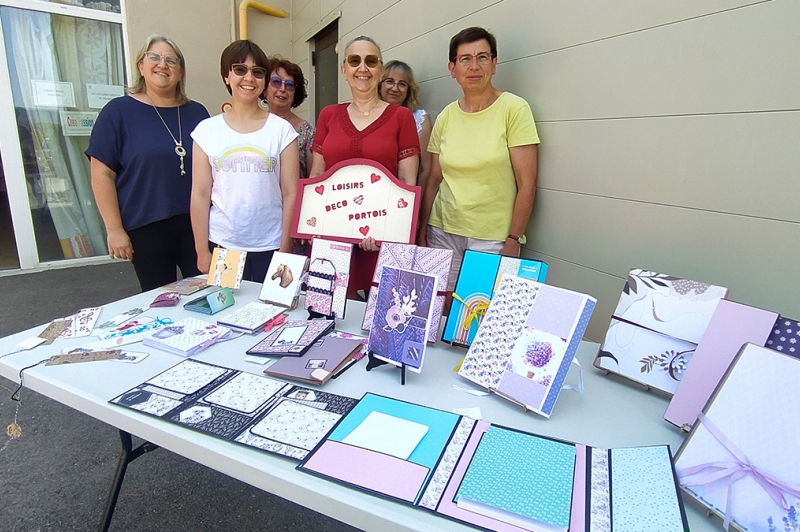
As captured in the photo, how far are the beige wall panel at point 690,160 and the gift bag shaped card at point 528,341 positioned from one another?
67 cm

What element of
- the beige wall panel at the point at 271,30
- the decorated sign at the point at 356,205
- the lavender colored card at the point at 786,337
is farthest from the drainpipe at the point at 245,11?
the lavender colored card at the point at 786,337

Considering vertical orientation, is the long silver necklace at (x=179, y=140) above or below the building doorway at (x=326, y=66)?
below

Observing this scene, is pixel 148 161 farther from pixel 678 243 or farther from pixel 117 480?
pixel 678 243

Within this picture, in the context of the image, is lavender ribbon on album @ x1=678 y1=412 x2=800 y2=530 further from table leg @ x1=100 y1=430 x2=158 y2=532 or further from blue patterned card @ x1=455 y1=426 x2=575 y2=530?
table leg @ x1=100 y1=430 x2=158 y2=532

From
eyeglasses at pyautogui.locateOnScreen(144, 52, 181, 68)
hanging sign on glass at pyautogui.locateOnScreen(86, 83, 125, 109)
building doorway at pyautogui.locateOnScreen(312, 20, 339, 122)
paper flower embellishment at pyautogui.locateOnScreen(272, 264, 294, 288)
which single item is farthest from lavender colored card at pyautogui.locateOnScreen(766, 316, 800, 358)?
hanging sign on glass at pyautogui.locateOnScreen(86, 83, 125, 109)

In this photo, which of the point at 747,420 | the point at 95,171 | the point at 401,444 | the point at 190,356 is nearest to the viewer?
the point at 747,420

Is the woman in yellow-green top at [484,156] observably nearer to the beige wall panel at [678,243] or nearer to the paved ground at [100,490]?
the beige wall panel at [678,243]

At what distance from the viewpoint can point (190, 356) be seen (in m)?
1.21

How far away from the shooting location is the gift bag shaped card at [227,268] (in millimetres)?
1648

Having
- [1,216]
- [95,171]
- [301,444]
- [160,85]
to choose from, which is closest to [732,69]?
[301,444]

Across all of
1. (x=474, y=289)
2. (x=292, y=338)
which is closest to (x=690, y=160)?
(x=474, y=289)

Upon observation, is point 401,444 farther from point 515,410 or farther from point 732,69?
point 732,69

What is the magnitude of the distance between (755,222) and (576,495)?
100 cm

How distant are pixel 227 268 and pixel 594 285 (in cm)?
146
